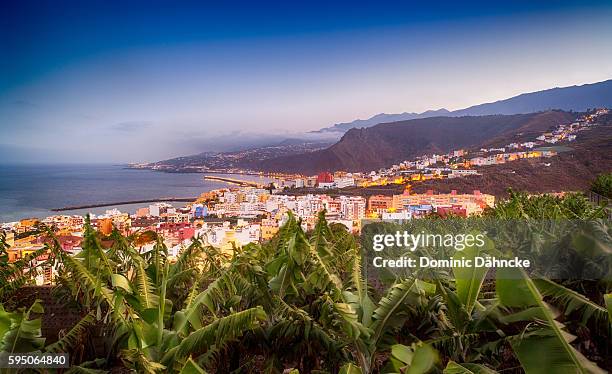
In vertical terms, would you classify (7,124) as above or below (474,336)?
above

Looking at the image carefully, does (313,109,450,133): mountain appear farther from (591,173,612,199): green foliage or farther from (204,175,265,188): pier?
(591,173,612,199): green foliage

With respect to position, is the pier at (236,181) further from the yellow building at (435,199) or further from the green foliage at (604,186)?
the green foliage at (604,186)

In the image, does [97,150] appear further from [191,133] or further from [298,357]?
[298,357]

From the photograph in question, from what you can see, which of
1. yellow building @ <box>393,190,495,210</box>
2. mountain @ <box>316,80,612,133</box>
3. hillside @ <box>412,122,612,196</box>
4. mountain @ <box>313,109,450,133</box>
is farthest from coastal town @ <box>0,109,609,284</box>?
mountain @ <box>313,109,450,133</box>

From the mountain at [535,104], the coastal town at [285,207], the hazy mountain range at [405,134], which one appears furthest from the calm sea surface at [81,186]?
Result: the mountain at [535,104]

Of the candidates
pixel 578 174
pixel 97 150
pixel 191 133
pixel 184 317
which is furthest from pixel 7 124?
pixel 578 174

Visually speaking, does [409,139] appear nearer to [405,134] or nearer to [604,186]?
[405,134]

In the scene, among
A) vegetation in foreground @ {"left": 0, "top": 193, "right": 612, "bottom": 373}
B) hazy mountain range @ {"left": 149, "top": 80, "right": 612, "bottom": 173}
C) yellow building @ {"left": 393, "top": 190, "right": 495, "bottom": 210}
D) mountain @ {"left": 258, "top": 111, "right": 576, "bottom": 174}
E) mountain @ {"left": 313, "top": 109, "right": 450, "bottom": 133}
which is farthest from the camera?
mountain @ {"left": 313, "top": 109, "right": 450, "bottom": 133}

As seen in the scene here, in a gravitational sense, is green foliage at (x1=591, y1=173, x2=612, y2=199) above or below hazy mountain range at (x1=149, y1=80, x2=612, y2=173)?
below
